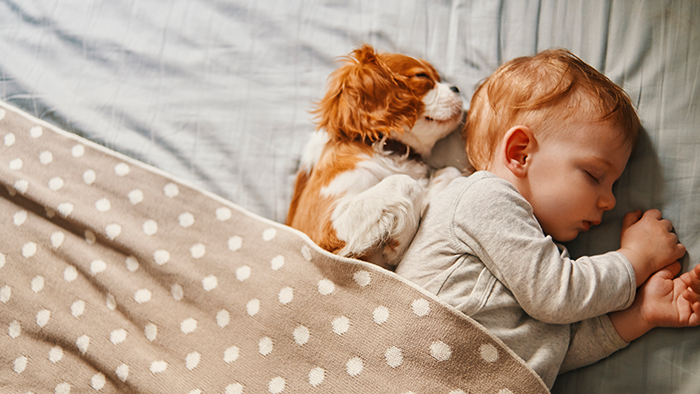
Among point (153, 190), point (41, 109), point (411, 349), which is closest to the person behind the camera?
point (411, 349)

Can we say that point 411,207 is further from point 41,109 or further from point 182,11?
point 41,109

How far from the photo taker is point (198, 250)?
1.02 meters

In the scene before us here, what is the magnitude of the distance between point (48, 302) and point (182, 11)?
2.94ft

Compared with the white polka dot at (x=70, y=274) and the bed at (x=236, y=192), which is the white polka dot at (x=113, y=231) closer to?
Answer: the bed at (x=236, y=192)

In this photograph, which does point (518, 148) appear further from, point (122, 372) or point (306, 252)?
point (122, 372)

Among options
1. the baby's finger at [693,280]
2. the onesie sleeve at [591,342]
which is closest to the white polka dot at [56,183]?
the onesie sleeve at [591,342]

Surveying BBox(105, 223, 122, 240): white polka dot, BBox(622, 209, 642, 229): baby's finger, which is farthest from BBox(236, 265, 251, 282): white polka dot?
BBox(622, 209, 642, 229): baby's finger

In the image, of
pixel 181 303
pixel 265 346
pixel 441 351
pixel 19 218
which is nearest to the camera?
pixel 441 351

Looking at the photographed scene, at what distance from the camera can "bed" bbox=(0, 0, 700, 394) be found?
2.76ft

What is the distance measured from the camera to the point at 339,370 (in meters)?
0.83

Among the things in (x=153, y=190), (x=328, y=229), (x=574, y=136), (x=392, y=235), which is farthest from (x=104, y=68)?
(x=574, y=136)

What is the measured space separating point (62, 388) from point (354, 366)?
0.65 metres

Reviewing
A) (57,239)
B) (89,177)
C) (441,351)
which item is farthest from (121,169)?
(441,351)

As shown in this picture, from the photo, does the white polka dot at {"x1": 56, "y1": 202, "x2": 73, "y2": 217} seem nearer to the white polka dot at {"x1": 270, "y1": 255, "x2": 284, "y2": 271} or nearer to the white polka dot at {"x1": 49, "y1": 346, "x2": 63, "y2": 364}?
the white polka dot at {"x1": 49, "y1": 346, "x2": 63, "y2": 364}
